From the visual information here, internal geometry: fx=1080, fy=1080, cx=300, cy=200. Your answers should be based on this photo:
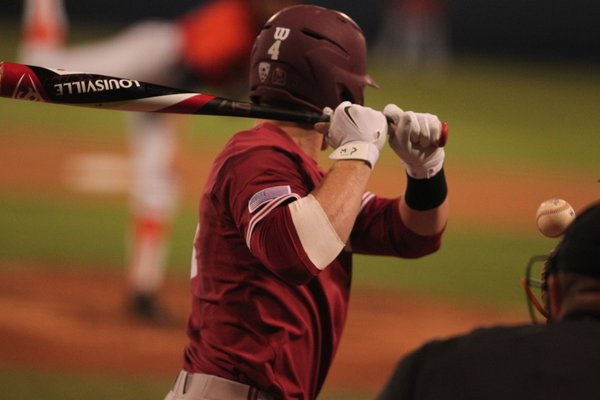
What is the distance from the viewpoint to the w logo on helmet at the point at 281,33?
12.3 feet

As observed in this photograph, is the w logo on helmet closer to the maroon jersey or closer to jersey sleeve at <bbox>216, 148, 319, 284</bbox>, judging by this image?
the maroon jersey

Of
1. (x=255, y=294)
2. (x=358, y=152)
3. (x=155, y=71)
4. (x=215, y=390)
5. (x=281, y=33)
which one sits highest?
(x=281, y=33)

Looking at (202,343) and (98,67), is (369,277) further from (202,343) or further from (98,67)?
(202,343)

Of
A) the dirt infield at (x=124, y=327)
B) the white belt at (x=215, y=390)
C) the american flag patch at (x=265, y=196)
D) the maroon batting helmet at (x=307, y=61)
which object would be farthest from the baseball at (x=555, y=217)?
the dirt infield at (x=124, y=327)

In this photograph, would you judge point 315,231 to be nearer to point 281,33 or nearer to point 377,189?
point 281,33

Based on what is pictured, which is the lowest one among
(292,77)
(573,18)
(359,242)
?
(359,242)

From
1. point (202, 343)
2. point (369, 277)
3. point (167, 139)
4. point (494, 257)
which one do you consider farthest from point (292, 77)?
point (494, 257)

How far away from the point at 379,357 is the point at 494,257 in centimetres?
362

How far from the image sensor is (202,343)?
356 cm

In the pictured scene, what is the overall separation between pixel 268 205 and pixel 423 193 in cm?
84

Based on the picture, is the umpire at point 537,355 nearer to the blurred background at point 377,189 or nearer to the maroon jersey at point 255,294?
the maroon jersey at point 255,294

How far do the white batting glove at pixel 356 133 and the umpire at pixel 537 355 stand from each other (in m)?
1.21

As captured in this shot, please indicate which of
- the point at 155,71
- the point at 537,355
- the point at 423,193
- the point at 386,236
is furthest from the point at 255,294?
the point at 155,71

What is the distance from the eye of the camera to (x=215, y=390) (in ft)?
11.4
